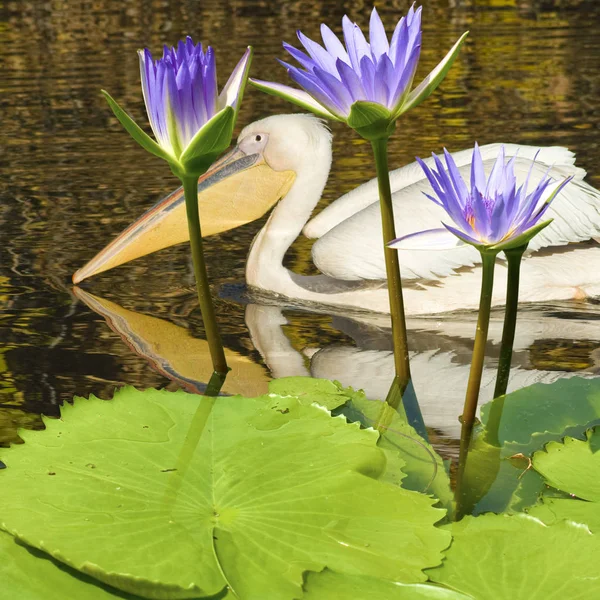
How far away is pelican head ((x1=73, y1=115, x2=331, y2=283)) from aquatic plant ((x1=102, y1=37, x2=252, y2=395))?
1.24m

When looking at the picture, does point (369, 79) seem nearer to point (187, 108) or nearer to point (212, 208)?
A: point (187, 108)

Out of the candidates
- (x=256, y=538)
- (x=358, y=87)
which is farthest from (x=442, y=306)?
(x=256, y=538)

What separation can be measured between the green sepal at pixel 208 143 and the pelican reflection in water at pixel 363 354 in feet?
1.33

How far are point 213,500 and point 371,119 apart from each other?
1.51ft

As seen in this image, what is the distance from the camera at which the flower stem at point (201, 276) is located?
3.91ft

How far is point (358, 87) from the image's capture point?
111 cm

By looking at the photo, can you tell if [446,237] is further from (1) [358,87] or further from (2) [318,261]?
(2) [318,261]

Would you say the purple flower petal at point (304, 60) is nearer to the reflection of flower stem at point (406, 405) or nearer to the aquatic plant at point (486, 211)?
the aquatic plant at point (486, 211)

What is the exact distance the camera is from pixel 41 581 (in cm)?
84

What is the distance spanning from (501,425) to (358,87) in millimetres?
435

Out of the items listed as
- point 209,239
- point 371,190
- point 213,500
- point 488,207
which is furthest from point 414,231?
point 213,500

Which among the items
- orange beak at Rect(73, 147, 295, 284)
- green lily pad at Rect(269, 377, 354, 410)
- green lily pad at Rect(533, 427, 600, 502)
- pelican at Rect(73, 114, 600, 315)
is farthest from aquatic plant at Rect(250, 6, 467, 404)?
orange beak at Rect(73, 147, 295, 284)

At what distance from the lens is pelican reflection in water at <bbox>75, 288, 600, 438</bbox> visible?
1505 mm

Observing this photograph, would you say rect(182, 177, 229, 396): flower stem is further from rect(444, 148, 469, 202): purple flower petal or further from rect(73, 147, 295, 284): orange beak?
rect(73, 147, 295, 284): orange beak
